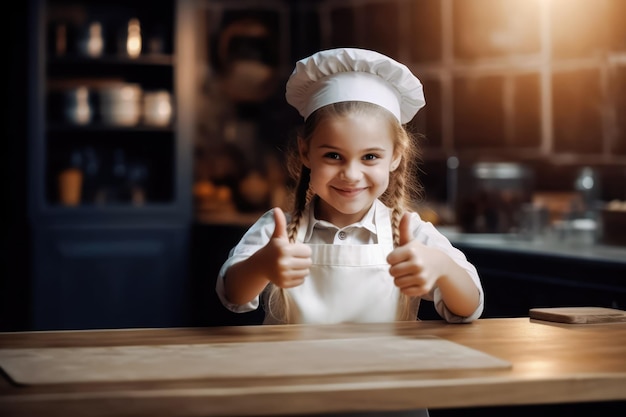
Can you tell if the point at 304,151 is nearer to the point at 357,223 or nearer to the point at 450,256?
the point at 357,223

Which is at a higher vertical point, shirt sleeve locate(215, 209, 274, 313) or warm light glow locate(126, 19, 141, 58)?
warm light glow locate(126, 19, 141, 58)

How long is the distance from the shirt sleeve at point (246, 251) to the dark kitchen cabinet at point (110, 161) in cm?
268

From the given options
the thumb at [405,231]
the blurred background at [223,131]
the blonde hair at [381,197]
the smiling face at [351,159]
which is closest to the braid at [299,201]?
the blonde hair at [381,197]

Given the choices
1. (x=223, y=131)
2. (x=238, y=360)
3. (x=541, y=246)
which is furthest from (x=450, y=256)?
(x=223, y=131)

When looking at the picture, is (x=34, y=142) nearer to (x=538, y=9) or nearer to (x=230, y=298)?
(x=538, y=9)

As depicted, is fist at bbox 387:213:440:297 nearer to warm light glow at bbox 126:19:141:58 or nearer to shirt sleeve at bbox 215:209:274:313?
shirt sleeve at bbox 215:209:274:313

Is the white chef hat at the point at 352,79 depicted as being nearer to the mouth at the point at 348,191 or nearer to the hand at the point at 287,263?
the mouth at the point at 348,191

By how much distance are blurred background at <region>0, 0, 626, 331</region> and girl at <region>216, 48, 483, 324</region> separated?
1.53 m

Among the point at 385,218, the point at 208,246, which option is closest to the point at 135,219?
the point at 208,246

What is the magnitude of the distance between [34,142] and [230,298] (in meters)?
2.96

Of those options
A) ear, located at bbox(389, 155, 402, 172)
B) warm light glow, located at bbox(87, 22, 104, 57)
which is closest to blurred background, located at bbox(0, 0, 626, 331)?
warm light glow, located at bbox(87, 22, 104, 57)

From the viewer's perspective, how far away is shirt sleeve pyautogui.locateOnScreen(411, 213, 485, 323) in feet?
5.11

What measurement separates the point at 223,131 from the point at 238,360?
3.90m

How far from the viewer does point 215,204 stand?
4719mm
